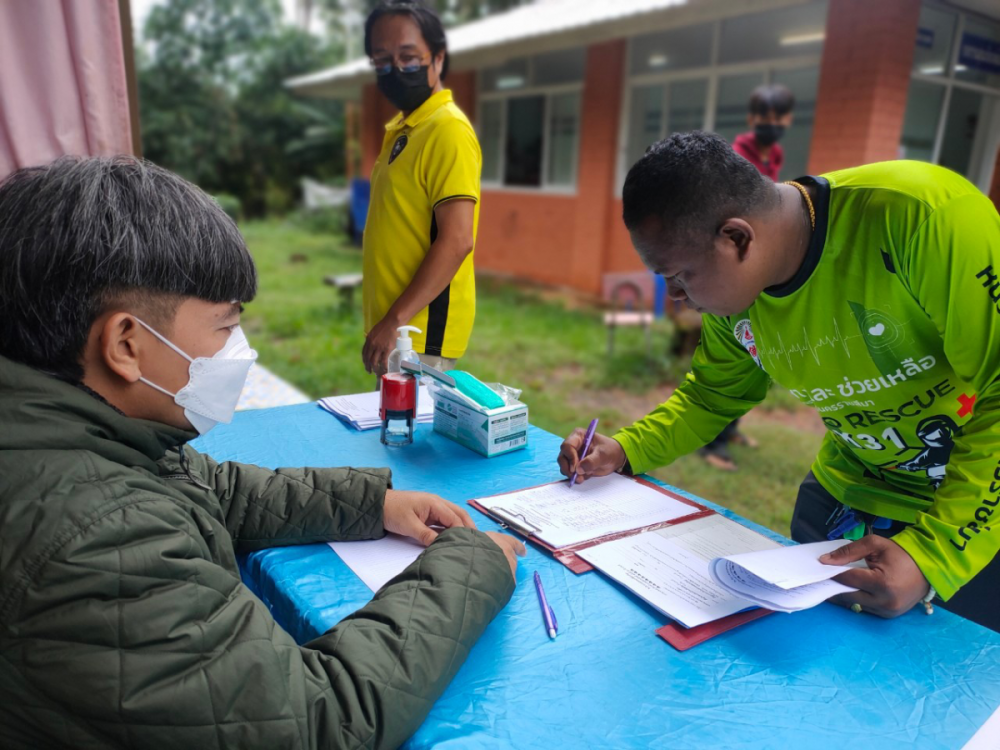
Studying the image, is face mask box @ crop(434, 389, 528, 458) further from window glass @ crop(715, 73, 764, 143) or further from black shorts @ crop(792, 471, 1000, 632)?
window glass @ crop(715, 73, 764, 143)

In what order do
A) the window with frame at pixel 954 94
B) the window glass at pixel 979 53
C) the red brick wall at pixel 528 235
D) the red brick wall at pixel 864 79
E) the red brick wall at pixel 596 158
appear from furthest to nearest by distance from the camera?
the red brick wall at pixel 528 235, the red brick wall at pixel 596 158, the window glass at pixel 979 53, the window with frame at pixel 954 94, the red brick wall at pixel 864 79

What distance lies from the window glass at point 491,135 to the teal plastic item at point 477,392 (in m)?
9.63

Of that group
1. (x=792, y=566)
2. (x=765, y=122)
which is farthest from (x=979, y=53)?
(x=792, y=566)

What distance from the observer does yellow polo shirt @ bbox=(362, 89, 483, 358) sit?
7.37ft

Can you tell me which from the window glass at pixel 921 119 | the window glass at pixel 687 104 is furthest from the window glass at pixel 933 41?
the window glass at pixel 687 104

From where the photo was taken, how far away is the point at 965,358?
3.72 feet

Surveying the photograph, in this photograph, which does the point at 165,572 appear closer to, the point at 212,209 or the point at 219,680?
the point at 219,680

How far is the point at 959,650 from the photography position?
1028 mm

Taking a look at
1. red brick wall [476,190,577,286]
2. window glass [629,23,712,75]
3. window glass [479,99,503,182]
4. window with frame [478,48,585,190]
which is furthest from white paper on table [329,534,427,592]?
window glass [479,99,503,182]

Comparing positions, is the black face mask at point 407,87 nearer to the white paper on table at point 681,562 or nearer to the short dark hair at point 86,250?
the short dark hair at point 86,250

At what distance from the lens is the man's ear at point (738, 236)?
1200 mm

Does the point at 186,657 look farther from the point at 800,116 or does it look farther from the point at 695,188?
the point at 800,116

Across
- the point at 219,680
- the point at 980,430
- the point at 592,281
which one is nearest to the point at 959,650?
the point at 980,430

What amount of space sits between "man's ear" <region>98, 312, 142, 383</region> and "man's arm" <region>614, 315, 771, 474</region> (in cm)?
105
